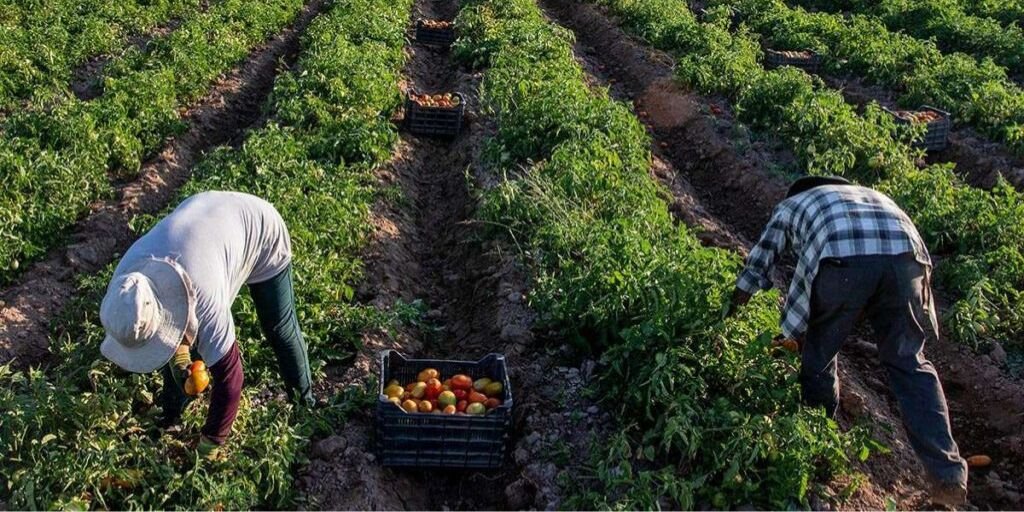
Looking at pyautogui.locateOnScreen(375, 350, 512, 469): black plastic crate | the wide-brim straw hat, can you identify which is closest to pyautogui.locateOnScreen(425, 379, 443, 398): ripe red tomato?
pyautogui.locateOnScreen(375, 350, 512, 469): black plastic crate

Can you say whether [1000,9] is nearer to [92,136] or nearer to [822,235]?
[822,235]

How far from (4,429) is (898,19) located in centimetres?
1554

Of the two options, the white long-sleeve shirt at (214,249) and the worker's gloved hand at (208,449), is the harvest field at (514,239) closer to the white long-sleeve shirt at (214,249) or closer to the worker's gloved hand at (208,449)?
the worker's gloved hand at (208,449)

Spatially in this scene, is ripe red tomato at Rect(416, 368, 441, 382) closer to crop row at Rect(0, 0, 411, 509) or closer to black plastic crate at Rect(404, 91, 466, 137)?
crop row at Rect(0, 0, 411, 509)

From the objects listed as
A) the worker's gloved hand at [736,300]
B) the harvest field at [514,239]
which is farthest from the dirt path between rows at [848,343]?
the worker's gloved hand at [736,300]

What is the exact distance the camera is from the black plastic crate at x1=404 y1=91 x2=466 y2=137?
9.97 meters

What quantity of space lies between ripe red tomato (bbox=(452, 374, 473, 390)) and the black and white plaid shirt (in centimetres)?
162

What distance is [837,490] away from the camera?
458cm

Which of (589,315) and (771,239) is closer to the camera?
(771,239)

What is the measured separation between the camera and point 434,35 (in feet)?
46.1

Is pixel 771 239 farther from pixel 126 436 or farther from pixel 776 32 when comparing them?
pixel 776 32

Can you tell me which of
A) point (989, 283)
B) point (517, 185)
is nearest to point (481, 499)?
point (517, 185)

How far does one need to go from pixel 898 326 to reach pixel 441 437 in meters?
2.48

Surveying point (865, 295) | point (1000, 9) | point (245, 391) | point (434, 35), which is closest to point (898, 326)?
point (865, 295)
